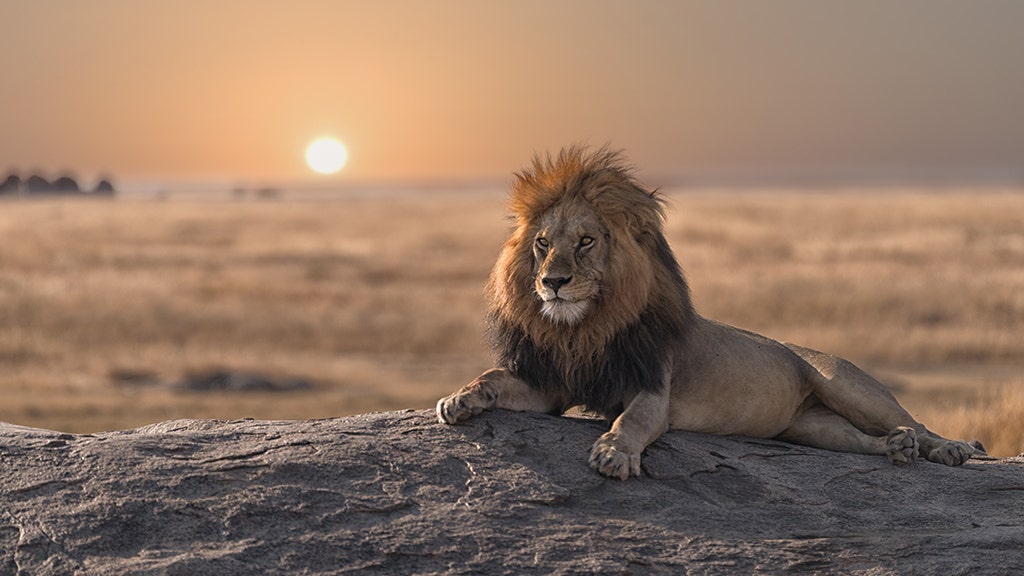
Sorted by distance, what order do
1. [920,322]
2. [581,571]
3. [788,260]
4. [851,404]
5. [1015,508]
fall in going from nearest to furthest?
[581,571], [1015,508], [851,404], [920,322], [788,260]

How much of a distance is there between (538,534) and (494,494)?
0.28m

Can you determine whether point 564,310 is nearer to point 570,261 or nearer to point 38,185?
point 570,261

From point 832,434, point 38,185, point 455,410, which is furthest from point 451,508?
point 38,185

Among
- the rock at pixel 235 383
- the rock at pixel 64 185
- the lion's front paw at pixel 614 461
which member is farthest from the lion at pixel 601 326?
the rock at pixel 64 185

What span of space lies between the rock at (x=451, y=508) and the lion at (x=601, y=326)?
0.48ft

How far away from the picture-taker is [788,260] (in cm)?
3762

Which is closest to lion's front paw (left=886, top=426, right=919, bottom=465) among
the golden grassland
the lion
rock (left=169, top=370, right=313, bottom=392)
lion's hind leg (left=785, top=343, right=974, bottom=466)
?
the lion

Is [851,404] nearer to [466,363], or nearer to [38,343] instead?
[466,363]

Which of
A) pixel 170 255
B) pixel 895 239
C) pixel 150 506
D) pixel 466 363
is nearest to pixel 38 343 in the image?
pixel 466 363

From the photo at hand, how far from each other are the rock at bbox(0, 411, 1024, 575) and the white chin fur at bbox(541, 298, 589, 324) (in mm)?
555

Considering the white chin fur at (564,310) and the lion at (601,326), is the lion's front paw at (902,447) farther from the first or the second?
the white chin fur at (564,310)

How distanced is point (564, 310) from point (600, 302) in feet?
0.67

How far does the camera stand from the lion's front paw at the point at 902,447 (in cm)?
618

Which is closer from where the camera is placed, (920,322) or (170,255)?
(920,322)
